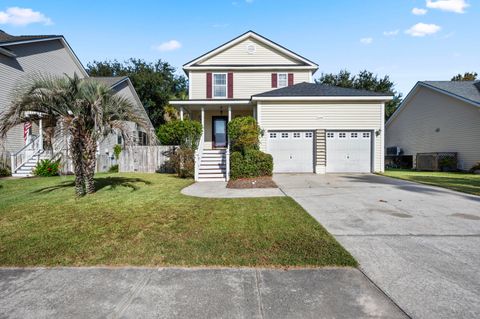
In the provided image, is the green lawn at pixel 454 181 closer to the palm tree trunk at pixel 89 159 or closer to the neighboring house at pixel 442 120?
the neighboring house at pixel 442 120

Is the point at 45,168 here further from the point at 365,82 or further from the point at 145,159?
the point at 365,82

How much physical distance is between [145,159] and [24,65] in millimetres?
8782

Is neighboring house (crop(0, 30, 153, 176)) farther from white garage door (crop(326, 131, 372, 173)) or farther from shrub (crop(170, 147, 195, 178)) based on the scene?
white garage door (crop(326, 131, 372, 173))

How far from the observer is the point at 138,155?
1505cm

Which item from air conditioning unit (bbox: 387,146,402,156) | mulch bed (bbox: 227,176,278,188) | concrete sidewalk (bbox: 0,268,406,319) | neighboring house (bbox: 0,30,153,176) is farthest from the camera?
air conditioning unit (bbox: 387,146,402,156)

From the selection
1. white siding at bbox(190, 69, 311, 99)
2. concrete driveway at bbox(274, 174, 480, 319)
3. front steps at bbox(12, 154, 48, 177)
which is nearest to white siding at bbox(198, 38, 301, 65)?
white siding at bbox(190, 69, 311, 99)

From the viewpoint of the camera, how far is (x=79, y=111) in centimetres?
698

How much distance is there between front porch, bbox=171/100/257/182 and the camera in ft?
37.9

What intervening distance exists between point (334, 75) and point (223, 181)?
111 ft

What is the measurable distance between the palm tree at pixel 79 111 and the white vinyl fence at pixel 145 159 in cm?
702

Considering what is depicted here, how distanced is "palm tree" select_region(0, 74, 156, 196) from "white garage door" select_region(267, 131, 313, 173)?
25.4ft

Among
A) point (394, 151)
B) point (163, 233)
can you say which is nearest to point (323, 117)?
point (163, 233)

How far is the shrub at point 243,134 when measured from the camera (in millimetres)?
11531

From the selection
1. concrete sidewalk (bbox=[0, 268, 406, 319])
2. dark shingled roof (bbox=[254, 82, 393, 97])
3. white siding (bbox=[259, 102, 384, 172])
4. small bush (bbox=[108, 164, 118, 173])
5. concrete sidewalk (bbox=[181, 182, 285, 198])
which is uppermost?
dark shingled roof (bbox=[254, 82, 393, 97])
